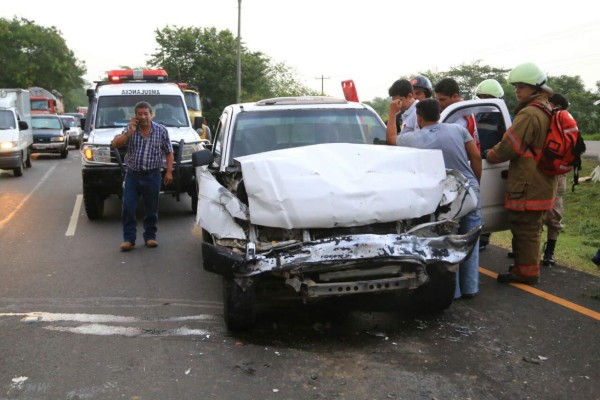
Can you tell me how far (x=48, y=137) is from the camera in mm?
23828

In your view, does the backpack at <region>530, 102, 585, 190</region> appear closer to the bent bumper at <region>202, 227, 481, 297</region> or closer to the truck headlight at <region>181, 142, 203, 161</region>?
the bent bumper at <region>202, 227, 481, 297</region>

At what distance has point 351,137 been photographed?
19.7 feet

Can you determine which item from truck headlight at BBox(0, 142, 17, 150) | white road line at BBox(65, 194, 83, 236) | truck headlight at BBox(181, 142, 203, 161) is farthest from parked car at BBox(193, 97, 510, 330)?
truck headlight at BBox(0, 142, 17, 150)

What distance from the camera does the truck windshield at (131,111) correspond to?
10702 millimetres

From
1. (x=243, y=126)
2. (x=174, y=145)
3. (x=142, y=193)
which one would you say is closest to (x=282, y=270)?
(x=243, y=126)

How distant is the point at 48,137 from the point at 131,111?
47.6 feet

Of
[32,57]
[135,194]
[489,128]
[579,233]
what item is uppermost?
[32,57]

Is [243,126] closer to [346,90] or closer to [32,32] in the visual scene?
[346,90]

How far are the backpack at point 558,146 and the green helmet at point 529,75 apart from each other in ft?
0.65

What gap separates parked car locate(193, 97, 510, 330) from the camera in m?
4.14

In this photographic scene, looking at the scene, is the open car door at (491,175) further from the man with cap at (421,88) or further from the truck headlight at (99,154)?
the truck headlight at (99,154)

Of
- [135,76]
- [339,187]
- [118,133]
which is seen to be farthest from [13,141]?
[339,187]

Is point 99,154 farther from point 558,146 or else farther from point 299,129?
point 558,146

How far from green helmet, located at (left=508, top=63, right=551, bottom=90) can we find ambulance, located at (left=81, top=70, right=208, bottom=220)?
469 cm
